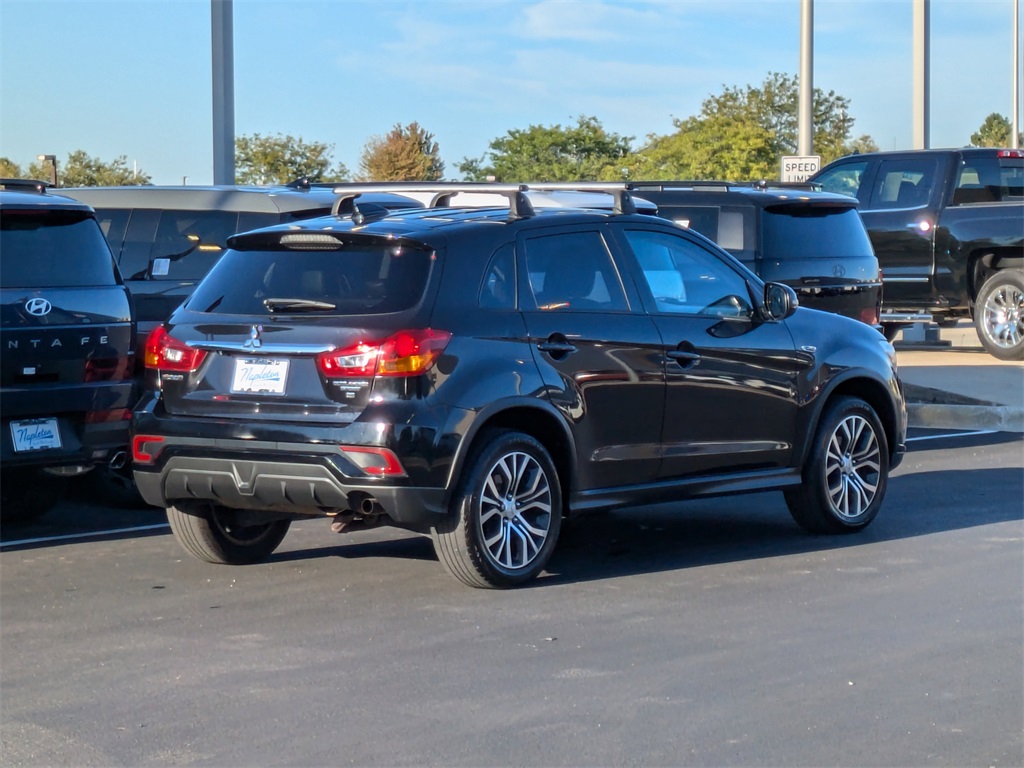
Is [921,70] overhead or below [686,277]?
overhead

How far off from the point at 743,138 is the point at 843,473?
47.0 meters

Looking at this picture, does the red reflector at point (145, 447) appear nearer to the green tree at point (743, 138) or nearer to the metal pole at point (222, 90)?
the metal pole at point (222, 90)

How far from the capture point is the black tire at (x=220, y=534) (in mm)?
7734

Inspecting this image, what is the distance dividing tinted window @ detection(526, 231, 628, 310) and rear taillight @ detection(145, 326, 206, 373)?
166 cm

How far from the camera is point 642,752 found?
490cm

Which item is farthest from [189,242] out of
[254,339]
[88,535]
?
[254,339]

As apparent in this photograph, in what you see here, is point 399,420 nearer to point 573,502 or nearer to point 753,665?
point 573,502

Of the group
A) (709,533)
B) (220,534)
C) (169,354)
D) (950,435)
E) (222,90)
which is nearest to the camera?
(169,354)

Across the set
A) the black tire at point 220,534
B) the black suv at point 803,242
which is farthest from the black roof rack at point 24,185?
the black suv at point 803,242

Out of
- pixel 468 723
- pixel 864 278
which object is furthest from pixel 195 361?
pixel 864 278

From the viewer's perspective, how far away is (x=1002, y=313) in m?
17.8

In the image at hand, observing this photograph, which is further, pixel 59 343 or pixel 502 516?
pixel 59 343

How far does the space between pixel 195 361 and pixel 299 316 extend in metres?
0.59

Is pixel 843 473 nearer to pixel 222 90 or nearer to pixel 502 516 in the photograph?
pixel 502 516
